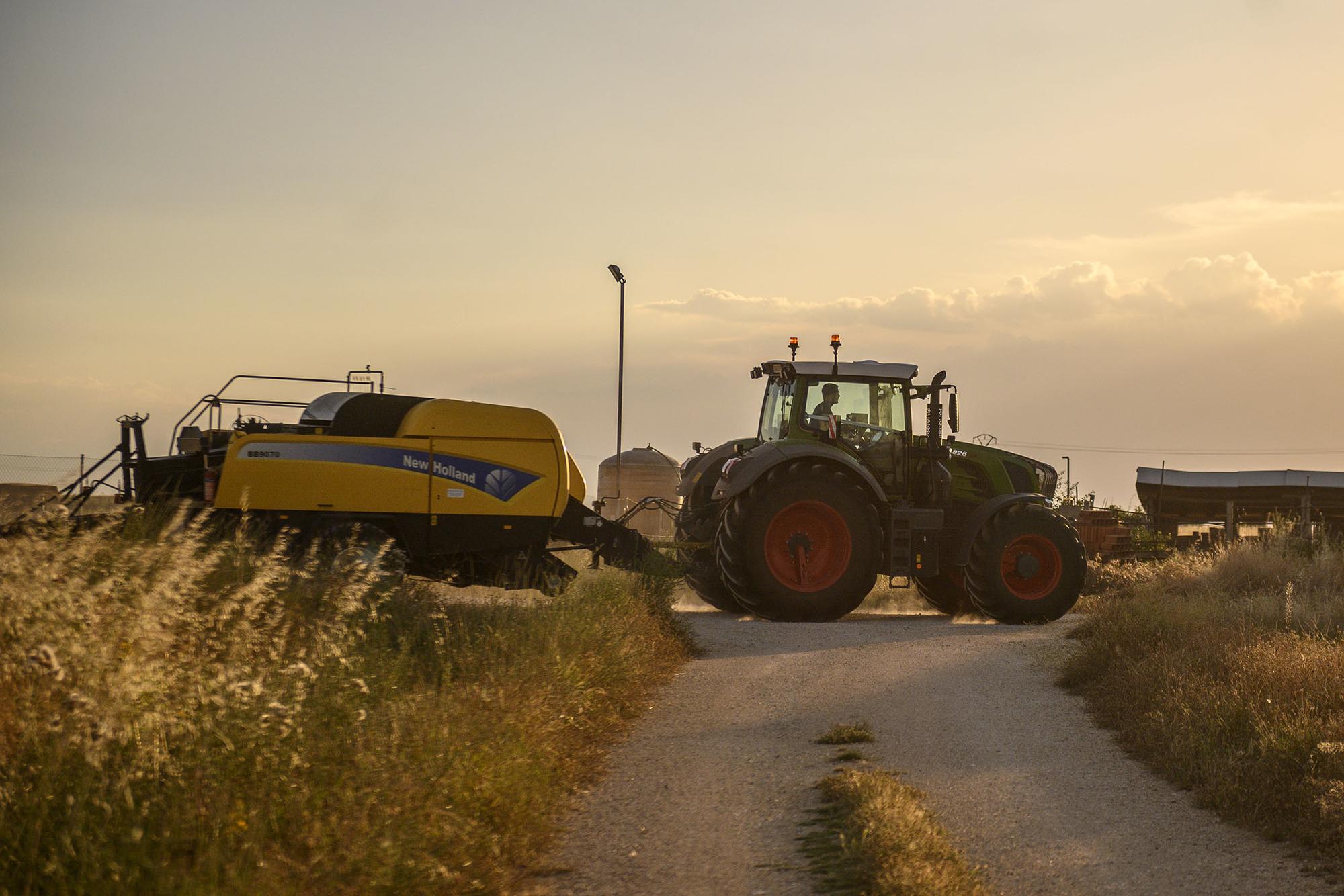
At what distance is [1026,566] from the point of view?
16.4 m

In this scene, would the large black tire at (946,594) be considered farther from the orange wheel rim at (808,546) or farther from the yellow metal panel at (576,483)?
the yellow metal panel at (576,483)

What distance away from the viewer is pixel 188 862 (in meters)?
4.91

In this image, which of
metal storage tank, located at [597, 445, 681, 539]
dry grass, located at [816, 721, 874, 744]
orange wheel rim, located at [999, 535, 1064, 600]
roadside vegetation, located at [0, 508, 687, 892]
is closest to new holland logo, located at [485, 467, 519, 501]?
roadside vegetation, located at [0, 508, 687, 892]

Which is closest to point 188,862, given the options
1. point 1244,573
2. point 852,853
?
point 852,853

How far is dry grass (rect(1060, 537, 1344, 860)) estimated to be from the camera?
23.6ft

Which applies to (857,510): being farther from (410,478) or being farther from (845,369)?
(410,478)

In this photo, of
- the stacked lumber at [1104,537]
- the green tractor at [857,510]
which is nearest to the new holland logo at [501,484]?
the green tractor at [857,510]

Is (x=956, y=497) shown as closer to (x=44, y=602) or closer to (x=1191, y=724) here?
(x=1191, y=724)

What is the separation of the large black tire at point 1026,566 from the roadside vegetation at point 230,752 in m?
9.32

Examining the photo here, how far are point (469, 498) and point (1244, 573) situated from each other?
14.2 metres

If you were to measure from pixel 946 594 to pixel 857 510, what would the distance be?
4.09 metres

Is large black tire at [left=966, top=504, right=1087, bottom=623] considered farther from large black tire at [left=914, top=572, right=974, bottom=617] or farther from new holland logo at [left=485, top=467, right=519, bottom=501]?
new holland logo at [left=485, top=467, right=519, bottom=501]

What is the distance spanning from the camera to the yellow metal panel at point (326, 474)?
39.1 feet

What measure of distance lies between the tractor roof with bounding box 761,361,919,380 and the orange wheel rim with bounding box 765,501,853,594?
1.85 m
